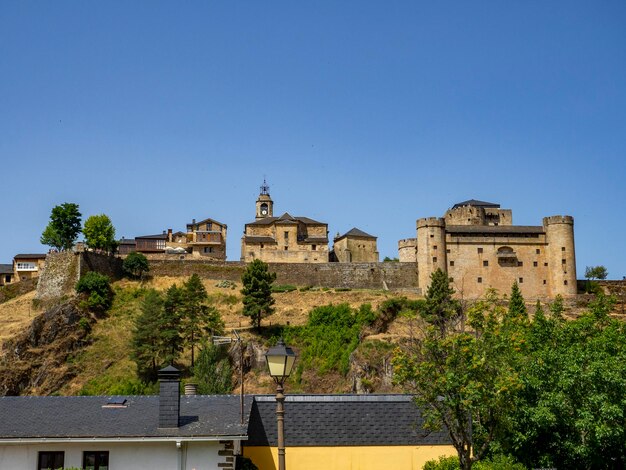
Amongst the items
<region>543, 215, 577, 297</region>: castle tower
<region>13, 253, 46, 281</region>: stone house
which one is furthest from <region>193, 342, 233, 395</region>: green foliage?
<region>13, 253, 46, 281</region>: stone house

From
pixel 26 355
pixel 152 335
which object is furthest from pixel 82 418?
pixel 26 355

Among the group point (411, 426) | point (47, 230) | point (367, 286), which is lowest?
point (411, 426)

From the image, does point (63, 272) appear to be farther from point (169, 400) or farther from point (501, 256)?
point (169, 400)

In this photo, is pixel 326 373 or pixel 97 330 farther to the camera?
pixel 97 330

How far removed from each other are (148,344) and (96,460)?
139 feet

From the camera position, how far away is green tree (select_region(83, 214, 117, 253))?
93062 millimetres

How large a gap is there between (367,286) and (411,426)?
6186 centimetres

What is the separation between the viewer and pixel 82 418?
24281 millimetres

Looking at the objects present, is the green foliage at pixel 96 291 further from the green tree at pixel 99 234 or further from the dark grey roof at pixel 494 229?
the dark grey roof at pixel 494 229

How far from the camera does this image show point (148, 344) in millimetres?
64938

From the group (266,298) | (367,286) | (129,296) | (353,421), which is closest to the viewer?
(353,421)

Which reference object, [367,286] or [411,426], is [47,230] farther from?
[411,426]

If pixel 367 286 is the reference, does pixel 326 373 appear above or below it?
below

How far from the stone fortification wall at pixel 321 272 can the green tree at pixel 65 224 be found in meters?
13.3
